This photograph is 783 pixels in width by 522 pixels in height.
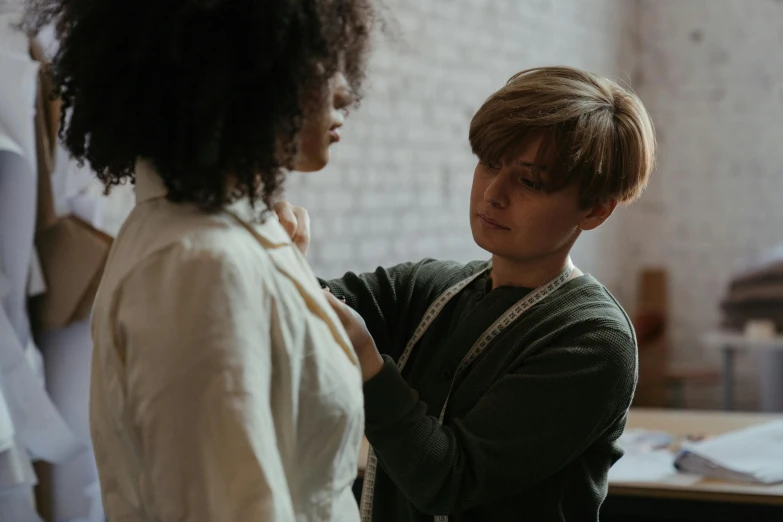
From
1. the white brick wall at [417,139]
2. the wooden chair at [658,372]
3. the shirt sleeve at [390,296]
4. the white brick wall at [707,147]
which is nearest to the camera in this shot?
the shirt sleeve at [390,296]

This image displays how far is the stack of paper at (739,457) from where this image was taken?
1918mm

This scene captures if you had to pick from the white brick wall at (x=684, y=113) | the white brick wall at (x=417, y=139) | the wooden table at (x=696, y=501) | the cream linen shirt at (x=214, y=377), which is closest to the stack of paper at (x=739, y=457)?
the wooden table at (x=696, y=501)

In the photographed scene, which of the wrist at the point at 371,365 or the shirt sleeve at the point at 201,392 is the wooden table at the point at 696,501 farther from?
the shirt sleeve at the point at 201,392

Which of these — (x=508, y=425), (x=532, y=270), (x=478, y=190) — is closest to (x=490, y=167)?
(x=478, y=190)

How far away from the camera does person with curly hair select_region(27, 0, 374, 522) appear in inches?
30.7

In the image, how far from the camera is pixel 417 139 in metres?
3.77

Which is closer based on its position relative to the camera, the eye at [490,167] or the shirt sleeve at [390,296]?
the eye at [490,167]

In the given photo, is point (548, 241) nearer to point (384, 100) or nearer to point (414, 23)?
point (384, 100)

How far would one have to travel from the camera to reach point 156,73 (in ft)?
2.66

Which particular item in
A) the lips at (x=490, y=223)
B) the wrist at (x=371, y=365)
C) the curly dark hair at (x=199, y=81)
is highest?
Result: the curly dark hair at (x=199, y=81)

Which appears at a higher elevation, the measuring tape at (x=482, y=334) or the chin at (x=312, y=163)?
the chin at (x=312, y=163)

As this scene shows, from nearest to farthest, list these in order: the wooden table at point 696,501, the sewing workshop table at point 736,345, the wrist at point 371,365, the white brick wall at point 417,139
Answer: the wrist at point 371,365 → the wooden table at point 696,501 → the white brick wall at point 417,139 → the sewing workshop table at point 736,345

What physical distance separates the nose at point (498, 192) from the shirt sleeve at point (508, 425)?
20 cm

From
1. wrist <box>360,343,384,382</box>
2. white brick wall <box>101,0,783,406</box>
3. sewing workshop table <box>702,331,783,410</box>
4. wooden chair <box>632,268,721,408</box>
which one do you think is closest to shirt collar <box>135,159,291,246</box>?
wrist <box>360,343,384,382</box>
